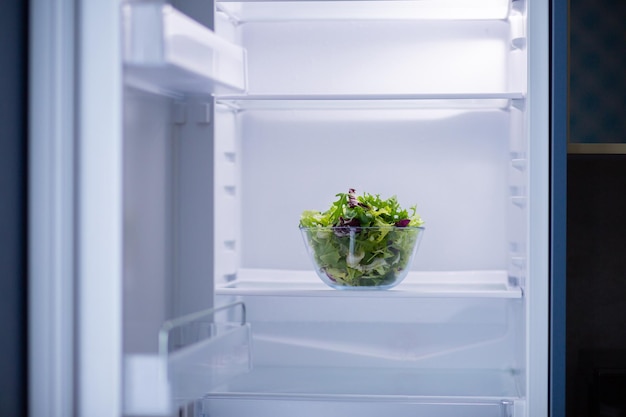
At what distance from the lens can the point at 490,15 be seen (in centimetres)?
183

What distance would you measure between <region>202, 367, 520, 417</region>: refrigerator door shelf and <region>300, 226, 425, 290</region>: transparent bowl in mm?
228

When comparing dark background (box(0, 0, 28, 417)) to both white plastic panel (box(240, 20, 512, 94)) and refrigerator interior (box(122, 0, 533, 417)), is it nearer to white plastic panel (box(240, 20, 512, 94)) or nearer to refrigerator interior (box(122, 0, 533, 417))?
refrigerator interior (box(122, 0, 533, 417))

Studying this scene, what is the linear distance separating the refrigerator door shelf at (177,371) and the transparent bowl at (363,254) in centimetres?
32

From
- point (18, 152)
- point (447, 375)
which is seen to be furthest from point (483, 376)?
point (18, 152)

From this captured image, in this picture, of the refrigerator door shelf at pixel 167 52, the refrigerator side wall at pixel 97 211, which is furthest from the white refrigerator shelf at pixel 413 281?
the refrigerator door shelf at pixel 167 52

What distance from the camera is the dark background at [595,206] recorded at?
6.85 feet

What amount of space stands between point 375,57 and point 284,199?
40 cm

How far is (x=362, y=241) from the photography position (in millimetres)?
1677

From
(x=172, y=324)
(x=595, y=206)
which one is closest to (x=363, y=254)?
(x=172, y=324)

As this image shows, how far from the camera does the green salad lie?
1678 mm

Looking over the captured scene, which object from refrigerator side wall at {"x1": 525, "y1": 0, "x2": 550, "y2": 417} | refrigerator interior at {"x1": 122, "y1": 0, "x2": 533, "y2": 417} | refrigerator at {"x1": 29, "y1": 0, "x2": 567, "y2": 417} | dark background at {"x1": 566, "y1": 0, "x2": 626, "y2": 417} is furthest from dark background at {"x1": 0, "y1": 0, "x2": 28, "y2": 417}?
dark background at {"x1": 566, "y1": 0, "x2": 626, "y2": 417}

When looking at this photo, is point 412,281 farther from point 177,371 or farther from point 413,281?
point 177,371

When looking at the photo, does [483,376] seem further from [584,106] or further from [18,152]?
[18,152]

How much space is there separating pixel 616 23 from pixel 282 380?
48.9 inches
